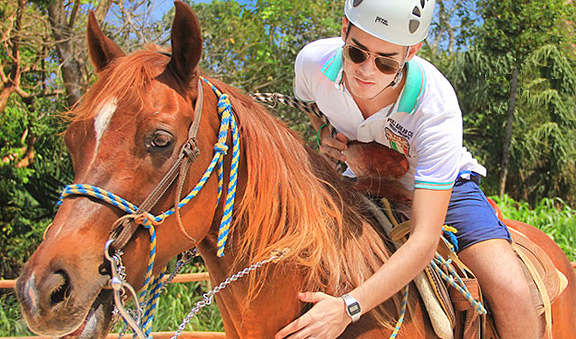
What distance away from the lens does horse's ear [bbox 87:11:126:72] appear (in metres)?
1.85

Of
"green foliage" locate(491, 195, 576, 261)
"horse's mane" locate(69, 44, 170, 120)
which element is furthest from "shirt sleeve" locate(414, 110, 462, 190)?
"green foliage" locate(491, 195, 576, 261)

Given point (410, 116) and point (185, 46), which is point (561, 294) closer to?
point (410, 116)

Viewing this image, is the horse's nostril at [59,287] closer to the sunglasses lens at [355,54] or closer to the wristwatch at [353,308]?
the wristwatch at [353,308]

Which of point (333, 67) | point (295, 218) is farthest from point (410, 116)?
point (295, 218)

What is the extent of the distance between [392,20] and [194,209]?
1063 millimetres

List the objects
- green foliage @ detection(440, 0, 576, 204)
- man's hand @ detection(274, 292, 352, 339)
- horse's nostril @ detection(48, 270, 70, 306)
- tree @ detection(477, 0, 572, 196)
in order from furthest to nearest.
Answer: green foliage @ detection(440, 0, 576, 204) < tree @ detection(477, 0, 572, 196) < man's hand @ detection(274, 292, 352, 339) < horse's nostril @ detection(48, 270, 70, 306)

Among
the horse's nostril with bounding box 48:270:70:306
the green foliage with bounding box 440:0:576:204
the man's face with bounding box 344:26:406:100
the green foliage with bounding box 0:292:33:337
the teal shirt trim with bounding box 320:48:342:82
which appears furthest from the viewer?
the green foliage with bounding box 440:0:576:204

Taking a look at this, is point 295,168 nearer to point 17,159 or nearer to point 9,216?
point 17,159

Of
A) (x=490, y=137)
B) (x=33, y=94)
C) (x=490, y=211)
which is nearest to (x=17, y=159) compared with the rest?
(x=33, y=94)

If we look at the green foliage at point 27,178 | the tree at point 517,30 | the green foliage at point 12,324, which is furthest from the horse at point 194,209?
the tree at point 517,30

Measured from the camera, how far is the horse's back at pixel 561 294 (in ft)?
8.94

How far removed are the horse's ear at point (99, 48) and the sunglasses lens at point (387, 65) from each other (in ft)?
3.43

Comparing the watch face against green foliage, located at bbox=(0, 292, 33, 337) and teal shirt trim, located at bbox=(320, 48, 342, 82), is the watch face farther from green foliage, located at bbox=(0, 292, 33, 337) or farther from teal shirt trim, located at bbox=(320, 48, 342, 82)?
green foliage, located at bbox=(0, 292, 33, 337)

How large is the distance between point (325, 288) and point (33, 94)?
666cm
